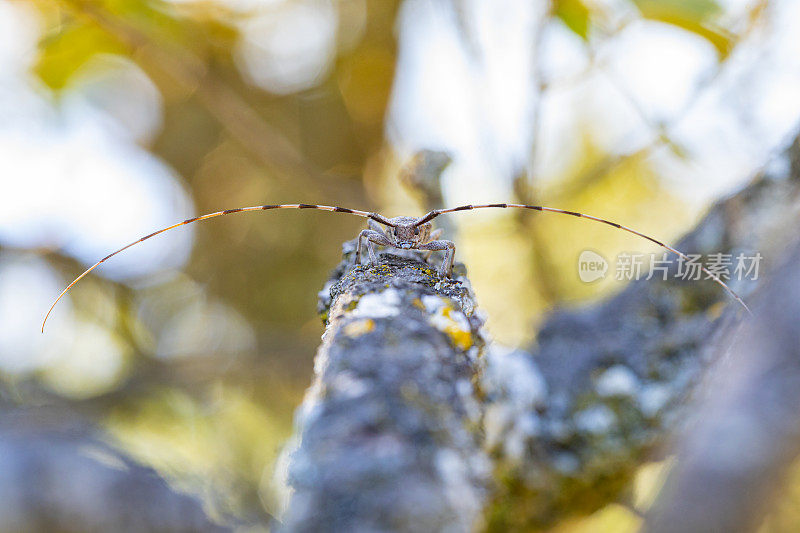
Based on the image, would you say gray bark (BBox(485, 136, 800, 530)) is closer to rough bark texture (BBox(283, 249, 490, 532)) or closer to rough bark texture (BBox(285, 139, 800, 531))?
rough bark texture (BBox(285, 139, 800, 531))

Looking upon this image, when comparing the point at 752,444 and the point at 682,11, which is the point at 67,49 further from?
the point at 752,444

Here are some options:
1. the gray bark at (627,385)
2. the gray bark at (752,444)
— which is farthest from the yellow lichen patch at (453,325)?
the gray bark at (627,385)

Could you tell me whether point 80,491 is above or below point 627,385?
below

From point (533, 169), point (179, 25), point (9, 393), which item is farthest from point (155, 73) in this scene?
point (533, 169)

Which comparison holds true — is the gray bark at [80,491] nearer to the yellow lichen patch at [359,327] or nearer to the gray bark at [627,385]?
the gray bark at [627,385]

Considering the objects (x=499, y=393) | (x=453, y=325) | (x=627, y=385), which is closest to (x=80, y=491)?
(x=499, y=393)

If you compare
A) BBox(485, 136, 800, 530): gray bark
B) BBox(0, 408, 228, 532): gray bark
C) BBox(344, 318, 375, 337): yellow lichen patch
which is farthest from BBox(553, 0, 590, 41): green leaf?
BBox(0, 408, 228, 532): gray bark

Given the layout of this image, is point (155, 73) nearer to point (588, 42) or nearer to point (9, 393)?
point (9, 393)
